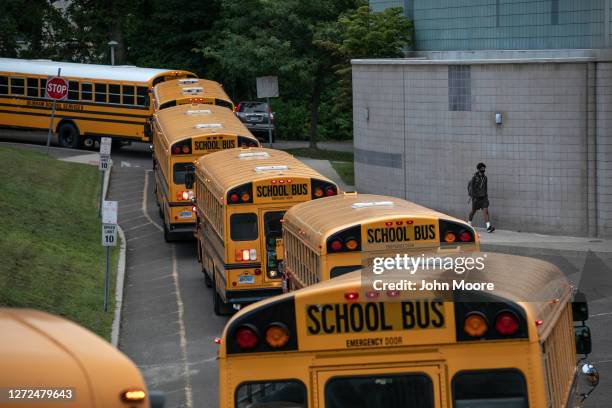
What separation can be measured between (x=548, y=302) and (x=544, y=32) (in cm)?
2193

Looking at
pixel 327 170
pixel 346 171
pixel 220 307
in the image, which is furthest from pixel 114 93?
pixel 220 307

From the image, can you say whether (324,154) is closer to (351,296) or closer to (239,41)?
(239,41)

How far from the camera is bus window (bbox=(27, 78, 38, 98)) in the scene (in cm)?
4556

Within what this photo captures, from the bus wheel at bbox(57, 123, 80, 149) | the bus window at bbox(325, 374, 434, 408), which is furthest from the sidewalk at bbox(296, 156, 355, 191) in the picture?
the bus window at bbox(325, 374, 434, 408)

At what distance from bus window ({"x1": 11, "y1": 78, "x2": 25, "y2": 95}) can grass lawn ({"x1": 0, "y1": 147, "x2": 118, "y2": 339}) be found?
5.86 m

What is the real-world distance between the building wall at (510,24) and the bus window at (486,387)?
21.2 m

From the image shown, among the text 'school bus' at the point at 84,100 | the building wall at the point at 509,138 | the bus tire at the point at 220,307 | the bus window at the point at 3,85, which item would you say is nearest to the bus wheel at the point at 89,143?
the text 'school bus' at the point at 84,100

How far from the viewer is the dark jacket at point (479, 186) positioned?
2834cm

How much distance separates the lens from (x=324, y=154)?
46.5 meters

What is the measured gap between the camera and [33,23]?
5644cm

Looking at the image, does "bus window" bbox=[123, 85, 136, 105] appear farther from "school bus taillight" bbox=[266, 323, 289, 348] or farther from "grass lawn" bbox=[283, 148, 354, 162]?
"school bus taillight" bbox=[266, 323, 289, 348]

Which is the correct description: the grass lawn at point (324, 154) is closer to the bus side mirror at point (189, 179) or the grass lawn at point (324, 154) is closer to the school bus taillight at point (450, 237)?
the bus side mirror at point (189, 179)

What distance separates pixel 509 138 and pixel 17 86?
22736 millimetres

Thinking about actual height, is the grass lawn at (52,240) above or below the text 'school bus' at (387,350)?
below
